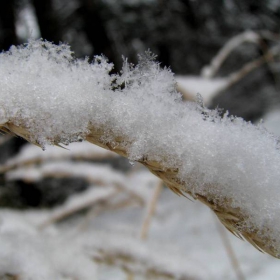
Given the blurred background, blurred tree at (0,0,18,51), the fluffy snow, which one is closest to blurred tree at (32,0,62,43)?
the blurred background

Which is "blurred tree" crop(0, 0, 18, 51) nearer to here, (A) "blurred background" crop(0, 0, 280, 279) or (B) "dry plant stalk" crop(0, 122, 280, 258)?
(A) "blurred background" crop(0, 0, 280, 279)

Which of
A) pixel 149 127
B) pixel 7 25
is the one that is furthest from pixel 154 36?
pixel 149 127

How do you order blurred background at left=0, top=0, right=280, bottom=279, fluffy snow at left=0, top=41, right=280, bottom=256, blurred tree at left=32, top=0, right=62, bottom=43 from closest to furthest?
fluffy snow at left=0, top=41, right=280, bottom=256
blurred background at left=0, top=0, right=280, bottom=279
blurred tree at left=32, top=0, right=62, bottom=43

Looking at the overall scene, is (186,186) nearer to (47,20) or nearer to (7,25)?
(7,25)

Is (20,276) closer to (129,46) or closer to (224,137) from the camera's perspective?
(224,137)

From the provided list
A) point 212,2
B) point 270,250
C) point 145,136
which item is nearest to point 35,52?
point 145,136

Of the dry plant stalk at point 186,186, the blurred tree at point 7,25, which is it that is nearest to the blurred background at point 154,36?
the blurred tree at point 7,25

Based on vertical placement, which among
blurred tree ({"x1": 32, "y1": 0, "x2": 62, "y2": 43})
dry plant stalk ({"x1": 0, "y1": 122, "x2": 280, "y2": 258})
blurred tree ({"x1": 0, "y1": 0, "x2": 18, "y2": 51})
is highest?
blurred tree ({"x1": 32, "y1": 0, "x2": 62, "y2": 43})

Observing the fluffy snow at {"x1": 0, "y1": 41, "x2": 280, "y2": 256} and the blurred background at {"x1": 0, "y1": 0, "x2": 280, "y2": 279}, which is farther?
the blurred background at {"x1": 0, "y1": 0, "x2": 280, "y2": 279}
